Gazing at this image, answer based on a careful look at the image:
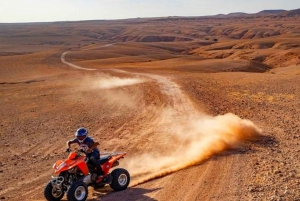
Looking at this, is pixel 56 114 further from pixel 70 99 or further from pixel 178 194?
pixel 178 194

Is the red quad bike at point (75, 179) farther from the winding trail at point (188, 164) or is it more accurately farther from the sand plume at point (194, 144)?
the sand plume at point (194, 144)

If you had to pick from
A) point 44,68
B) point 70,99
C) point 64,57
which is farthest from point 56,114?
point 64,57

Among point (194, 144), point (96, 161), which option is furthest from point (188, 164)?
point (96, 161)

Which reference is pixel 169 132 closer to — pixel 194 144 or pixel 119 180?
pixel 194 144

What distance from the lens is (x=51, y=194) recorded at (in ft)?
31.4

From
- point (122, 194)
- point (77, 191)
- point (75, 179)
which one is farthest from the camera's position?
point (122, 194)

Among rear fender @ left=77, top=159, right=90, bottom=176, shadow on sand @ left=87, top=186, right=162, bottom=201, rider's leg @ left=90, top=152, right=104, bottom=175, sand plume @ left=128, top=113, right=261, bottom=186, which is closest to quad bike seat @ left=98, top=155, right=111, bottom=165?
rider's leg @ left=90, top=152, right=104, bottom=175

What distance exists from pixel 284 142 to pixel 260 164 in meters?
3.27

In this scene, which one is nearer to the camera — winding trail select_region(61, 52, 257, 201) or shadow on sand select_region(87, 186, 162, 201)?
shadow on sand select_region(87, 186, 162, 201)

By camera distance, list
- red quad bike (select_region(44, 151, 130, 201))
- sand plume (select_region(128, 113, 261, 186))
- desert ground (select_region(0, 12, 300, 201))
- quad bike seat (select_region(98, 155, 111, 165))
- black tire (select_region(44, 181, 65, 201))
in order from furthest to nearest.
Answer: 1. sand plume (select_region(128, 113, 261, 186))
2. desert ground (select_region(0, 12, 300, 201))
3. quad bike seat (select_region(98, 155, 111, 165))
4. black tire (select_region(44, 181, 65, 201))
5. red quad bike (select_region(44, 151, 130, 201))

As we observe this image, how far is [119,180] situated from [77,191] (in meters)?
1.47

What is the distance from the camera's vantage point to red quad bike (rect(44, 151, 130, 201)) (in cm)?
933

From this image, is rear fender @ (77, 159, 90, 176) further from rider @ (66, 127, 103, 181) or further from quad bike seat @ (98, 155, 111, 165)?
quad bike seat @ (98, 155, 111, 165)

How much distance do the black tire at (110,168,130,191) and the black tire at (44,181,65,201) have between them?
1.42 metres
